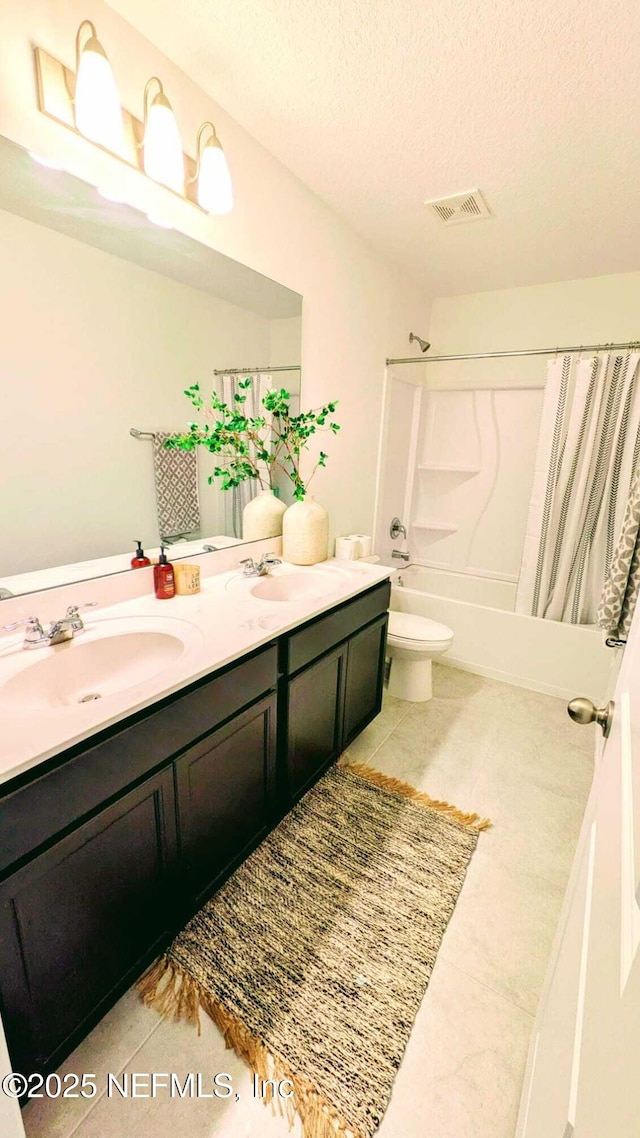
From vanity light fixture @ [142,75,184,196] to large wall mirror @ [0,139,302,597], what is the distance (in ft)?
0.42

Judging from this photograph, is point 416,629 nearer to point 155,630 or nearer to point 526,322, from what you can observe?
point 155,630

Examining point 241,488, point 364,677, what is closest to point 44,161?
point 241,488

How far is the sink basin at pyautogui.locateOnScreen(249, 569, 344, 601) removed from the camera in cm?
173

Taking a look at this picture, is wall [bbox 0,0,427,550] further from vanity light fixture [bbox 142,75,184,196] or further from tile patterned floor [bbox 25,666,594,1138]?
tile patterned floor [bbox 25,666,594,1138]

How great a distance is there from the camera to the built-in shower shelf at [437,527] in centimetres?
338

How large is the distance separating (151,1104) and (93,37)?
2361 millimetres

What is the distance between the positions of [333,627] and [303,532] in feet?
1.72

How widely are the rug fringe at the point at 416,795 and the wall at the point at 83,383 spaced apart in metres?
1.28

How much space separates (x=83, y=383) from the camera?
4.10 feet

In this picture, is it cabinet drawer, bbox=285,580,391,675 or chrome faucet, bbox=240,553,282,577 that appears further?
chrome faucet, bbox=240,553,282,577

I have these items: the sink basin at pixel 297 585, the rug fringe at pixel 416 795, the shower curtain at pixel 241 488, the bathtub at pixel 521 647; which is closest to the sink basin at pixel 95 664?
the sink basin at pixel 297 585

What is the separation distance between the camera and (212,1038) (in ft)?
3.41

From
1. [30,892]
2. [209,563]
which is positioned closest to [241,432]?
[209,563]

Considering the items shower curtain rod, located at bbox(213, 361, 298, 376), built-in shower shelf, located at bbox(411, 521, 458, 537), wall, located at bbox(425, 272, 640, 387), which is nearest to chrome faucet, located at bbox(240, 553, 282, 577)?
shower curtain rod, located at bbox(213, 361, 298, 376)
